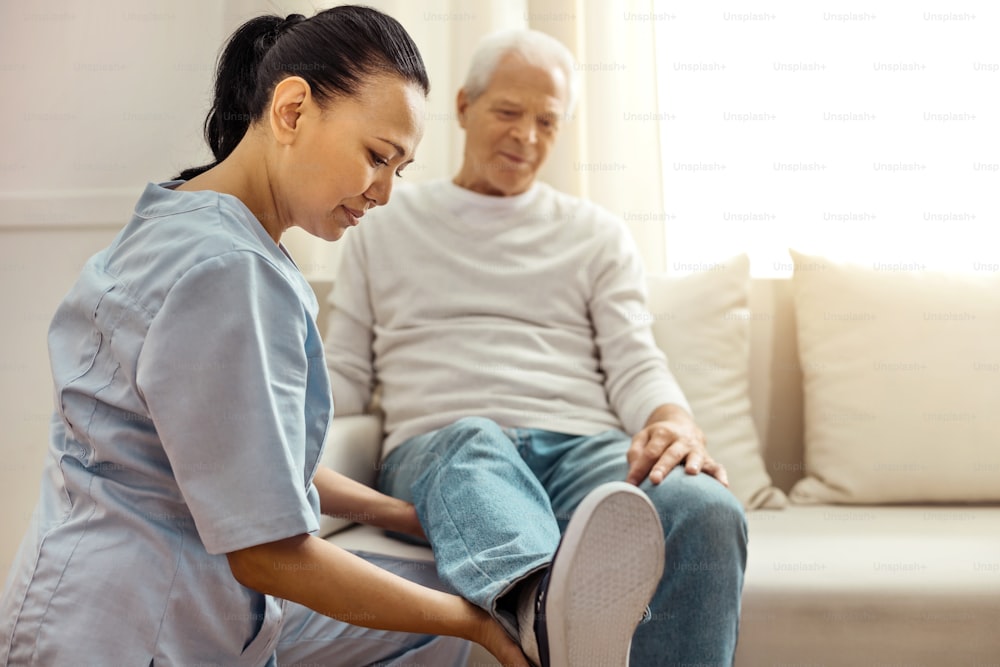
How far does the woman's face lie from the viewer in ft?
2.81

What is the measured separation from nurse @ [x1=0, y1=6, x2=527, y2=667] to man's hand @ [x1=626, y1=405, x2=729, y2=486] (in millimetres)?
492

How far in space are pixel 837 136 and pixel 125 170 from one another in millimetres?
1822

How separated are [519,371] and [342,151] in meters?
0.82

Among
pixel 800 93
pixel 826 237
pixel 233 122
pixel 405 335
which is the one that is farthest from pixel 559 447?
pixel 800 93

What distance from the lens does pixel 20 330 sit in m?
2.08

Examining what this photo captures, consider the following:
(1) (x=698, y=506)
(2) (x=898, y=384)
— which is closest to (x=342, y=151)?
(1) (x=698, y=506)

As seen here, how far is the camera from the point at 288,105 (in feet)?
2.81

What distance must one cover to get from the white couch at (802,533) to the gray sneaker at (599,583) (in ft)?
1.40

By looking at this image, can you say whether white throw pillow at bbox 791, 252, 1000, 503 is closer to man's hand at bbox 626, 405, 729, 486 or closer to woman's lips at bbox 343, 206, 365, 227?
man's hand at bbox 626, 405, 729, 486

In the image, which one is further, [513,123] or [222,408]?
[513,123]

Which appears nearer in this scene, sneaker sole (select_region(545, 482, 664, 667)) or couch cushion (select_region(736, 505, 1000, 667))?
sneaker sole (select_region(545, 482, 664, 667))

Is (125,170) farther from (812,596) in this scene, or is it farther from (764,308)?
(812,596)

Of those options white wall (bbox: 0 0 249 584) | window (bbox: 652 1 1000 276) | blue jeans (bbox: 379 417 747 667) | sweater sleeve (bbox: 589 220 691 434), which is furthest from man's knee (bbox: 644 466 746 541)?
white wall (bbox: 0 0 249 584)

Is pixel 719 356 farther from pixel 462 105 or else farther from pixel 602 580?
pixel 602 580
